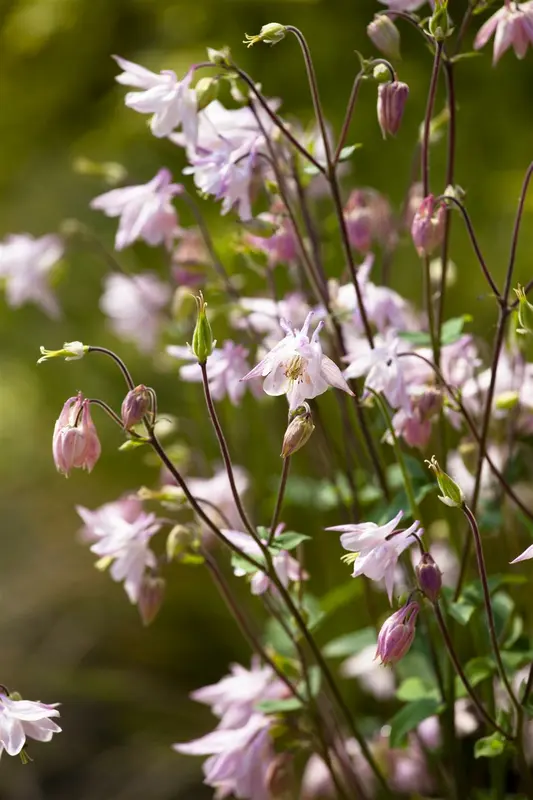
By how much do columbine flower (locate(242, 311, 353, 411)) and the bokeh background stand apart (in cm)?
72

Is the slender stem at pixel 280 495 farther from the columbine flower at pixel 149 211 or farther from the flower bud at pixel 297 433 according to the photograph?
the columbine flower at pixel 149 211

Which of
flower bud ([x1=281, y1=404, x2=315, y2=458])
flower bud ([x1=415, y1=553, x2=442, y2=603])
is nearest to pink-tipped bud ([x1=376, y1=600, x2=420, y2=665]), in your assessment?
flower bud ([x1=415, y1=553, x2=442, y2=603])

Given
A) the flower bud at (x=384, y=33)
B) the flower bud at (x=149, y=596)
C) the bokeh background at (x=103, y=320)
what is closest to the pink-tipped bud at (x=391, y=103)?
the flower bud at (x=384, y=33)

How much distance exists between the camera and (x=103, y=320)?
201cm

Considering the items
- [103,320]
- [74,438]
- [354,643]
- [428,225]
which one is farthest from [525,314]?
[103,320]

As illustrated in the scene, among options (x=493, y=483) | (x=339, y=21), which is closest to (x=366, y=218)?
(x=493, y=483)

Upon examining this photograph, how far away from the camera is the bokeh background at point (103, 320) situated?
5.06ft

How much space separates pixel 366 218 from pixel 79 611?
4.27 ft

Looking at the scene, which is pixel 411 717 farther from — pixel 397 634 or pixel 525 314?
pixel 525 314

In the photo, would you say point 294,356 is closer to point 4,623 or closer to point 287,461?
point 287,461

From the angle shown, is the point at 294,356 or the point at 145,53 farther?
the point at 145,53

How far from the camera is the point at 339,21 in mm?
1616

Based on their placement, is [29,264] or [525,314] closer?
[525,314]

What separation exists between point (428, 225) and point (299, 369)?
0.18 meters
